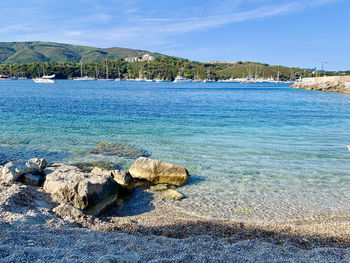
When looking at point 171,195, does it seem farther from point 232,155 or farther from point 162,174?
point 232,155

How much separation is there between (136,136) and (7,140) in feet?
26.0

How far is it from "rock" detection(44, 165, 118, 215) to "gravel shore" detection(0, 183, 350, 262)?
31 cm

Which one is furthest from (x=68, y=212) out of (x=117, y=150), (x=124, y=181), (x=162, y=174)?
(x=117, y=150)

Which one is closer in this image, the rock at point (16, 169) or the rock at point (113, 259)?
the rock at point (113, 259)

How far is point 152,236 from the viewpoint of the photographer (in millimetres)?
6344

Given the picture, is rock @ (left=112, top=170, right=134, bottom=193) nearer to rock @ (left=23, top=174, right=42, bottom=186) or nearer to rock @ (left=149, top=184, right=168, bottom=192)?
rock @ (left=149, top=184, right=168, bottom=192)

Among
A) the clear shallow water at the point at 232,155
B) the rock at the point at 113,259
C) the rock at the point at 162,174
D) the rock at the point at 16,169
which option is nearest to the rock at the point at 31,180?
the rock at the point at 16,169

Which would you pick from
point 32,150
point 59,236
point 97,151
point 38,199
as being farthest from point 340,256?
point 32,150

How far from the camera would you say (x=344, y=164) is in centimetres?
1281

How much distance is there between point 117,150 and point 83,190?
7.00 metres

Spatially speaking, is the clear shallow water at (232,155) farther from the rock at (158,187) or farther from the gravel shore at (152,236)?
the gravel shore at (152,236)

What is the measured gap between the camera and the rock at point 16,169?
30.8 ft

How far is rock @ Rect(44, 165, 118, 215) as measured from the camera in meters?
7.80

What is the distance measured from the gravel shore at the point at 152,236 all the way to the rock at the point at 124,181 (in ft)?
3.05
